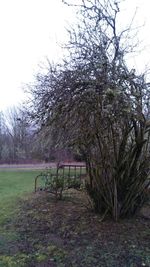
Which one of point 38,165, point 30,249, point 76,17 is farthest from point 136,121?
point 38,165

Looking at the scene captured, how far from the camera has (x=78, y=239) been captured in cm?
457

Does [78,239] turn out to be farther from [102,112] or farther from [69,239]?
[102,112]

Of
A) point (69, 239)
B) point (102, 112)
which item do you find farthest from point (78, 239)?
point (102, 112)

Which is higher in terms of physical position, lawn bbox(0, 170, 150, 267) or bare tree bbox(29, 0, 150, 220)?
bare tree bbox(29, 0, 150, 220)

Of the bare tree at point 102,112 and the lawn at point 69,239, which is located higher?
the bare tree at point 102,112

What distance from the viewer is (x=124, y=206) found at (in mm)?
5328

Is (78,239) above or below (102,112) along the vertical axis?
below

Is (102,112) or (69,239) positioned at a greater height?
(102,112)

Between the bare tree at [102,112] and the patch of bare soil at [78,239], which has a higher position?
the bare tree at [102,112]

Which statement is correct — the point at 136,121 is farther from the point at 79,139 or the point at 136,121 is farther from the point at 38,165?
the point at 38,165

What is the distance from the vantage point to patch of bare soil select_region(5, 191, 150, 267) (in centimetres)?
389

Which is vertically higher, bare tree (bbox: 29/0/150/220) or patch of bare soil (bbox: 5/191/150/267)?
bare tree (bbox: 29/0/150/220)

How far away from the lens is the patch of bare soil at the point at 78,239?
3895 mm

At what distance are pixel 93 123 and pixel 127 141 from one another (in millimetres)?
933
